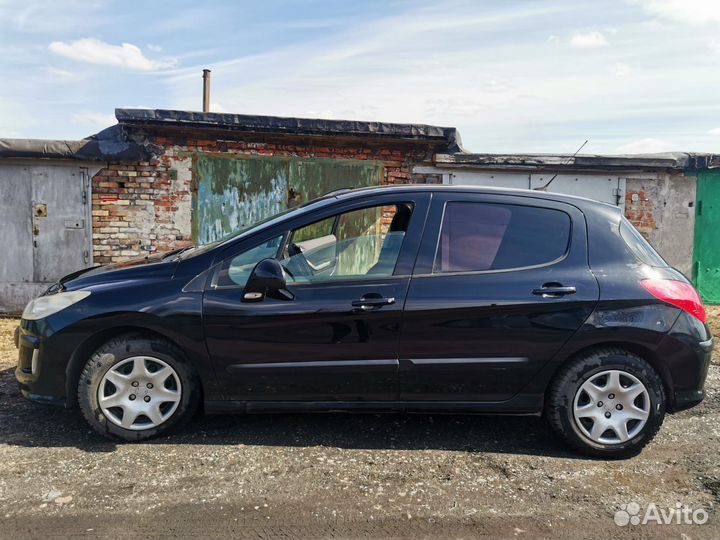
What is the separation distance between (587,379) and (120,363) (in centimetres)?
292

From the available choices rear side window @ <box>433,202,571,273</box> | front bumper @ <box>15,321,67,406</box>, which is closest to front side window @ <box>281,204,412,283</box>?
rear side window @ <box>433,202,571,273</box>

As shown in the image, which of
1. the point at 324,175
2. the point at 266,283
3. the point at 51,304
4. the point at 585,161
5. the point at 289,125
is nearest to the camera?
the point at 266,283

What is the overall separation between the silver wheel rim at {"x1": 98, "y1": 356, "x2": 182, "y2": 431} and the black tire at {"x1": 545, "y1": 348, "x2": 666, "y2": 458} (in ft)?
7.96

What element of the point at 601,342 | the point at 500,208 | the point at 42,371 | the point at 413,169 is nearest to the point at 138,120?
the point at 413,169

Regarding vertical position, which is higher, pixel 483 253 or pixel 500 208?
pixel 500 208

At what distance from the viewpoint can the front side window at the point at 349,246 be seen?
3.63m

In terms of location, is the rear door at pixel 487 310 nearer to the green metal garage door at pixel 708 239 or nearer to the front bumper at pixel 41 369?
the front bumper at pixel 41 369

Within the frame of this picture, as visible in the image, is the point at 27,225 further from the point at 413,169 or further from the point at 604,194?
the point at 604,194

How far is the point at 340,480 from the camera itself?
3.24m

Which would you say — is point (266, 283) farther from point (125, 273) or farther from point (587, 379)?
point (587, 379)

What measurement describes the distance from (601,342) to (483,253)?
91 centimetres

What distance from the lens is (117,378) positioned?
11.7 ft

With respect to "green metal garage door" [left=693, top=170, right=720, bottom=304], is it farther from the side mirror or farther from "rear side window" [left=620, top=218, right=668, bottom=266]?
the side mirror

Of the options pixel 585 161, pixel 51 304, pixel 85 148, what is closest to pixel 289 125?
pixel 85 148
